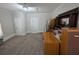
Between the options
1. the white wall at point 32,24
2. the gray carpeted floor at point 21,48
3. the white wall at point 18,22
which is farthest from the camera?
the gray carpeted floor at point 21,48

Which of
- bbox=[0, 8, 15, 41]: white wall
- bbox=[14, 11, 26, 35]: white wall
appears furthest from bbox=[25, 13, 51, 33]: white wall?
bbox=[0, 8, 15, 41]: white wall

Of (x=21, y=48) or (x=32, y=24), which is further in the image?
(x=21, y=48)

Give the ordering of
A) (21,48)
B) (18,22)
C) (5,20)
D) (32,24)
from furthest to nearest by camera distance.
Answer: (21,48) → (32,24) → (18,22) → (5,20)

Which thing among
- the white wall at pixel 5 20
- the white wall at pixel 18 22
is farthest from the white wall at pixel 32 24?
the white wall at pixel 5 20

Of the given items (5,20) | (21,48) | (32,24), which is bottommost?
(21,48)

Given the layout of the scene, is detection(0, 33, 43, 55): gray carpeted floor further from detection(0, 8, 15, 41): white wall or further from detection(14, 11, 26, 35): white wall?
detection(0, 8, 15, 41): white wall

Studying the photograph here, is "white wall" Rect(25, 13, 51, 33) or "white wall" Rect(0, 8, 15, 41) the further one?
"white wall" Rect(25, 13, 51, 33)

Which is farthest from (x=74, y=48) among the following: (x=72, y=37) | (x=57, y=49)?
(x=57, y=49)

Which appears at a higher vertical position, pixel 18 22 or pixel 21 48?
pixel 18 22

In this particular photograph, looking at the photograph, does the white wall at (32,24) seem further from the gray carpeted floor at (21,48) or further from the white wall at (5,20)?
the white wall at (5,20)

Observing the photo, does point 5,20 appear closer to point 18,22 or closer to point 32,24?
point 18,22

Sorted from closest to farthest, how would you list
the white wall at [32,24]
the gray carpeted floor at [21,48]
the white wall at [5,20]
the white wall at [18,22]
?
the white wall at [5,20]
the white wall at [18,22]
the white wall at [32,24]
the gray carpeted floor at [21,48]

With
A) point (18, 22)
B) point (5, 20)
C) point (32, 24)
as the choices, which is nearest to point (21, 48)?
point (32, 24)

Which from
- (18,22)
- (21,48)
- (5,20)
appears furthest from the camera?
(21,48)
